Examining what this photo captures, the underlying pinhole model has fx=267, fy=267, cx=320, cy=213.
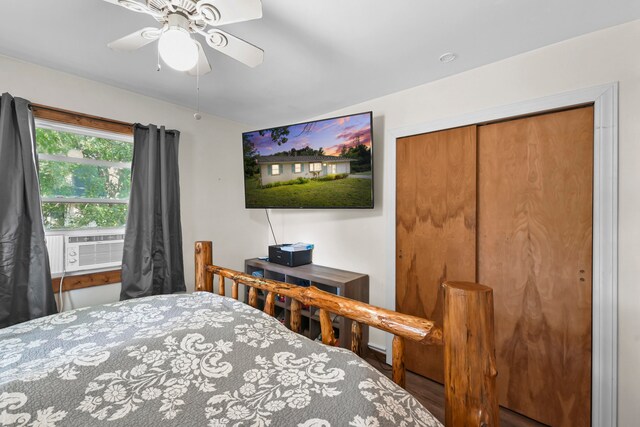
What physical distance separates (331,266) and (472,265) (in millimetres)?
1365

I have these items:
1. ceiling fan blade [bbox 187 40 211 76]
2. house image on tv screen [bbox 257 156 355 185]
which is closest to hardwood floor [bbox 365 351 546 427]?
house image on tv screen [bbox 257 156 355 185]

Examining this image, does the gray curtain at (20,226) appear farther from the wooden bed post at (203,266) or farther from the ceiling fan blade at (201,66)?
the ceiling fan blade at (201,66)

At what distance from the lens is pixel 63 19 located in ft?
4.84

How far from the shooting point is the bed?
2.38 ft

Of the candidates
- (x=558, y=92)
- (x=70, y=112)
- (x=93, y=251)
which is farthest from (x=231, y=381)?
(x=70, y=112)

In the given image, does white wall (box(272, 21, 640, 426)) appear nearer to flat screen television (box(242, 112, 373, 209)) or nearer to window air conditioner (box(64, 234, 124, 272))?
flat screen television (box(242, 112, 373, 209))

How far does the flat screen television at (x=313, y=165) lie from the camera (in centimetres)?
230

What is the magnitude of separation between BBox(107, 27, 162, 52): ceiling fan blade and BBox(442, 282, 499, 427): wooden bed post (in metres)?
1.60

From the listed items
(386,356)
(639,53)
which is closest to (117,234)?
(386,356)

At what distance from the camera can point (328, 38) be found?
1.62m

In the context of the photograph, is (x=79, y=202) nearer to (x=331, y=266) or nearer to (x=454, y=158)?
(x=331, y=266)

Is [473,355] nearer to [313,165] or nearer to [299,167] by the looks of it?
[313,165]

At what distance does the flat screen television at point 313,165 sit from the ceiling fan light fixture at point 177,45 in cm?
137

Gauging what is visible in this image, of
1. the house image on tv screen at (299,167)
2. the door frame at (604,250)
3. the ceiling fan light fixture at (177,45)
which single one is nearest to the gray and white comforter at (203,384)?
the ceiling fan light fixture at (177,45)
